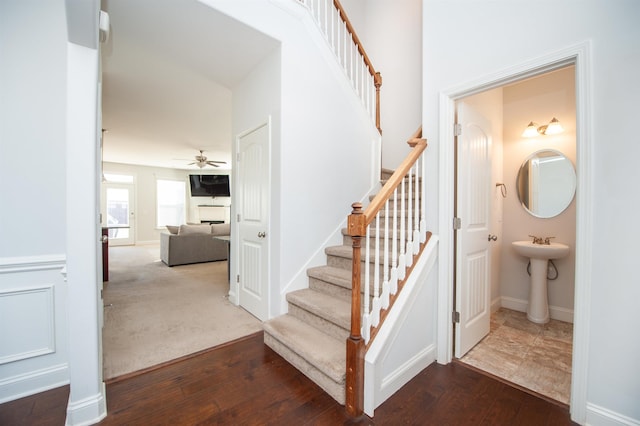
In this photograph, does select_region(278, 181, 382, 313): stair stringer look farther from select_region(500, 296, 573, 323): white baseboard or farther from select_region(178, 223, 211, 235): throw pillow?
select_region(178, 223, 211, 235): throw pillow

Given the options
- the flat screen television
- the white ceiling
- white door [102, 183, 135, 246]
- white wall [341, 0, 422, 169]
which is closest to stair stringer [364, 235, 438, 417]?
white wall [341, 0, 422, 169]

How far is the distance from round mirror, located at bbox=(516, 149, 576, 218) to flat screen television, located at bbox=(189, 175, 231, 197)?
30.3 ft

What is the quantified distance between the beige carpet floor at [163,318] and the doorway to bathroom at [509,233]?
208 centimetres

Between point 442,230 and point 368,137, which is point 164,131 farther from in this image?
point 442,230

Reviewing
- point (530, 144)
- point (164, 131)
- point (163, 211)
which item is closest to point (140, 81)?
point (164, 131)

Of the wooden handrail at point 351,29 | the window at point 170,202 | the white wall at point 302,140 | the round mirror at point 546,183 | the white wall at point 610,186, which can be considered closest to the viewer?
the white wall at point 610,186

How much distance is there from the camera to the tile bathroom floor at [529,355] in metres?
1.86

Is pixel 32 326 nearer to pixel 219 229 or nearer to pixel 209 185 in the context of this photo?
pixel 219 229

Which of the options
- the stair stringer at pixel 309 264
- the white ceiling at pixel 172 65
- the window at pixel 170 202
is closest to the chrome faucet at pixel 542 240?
the stair stringer at pixel 309 264

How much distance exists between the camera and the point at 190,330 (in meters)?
2.59

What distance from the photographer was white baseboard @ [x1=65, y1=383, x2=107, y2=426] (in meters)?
1.42

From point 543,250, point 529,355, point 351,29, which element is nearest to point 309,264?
point 529,355

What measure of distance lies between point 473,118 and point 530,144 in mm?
1405

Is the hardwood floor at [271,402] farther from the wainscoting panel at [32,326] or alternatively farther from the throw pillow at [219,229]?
the throw pillow at [219,229]
